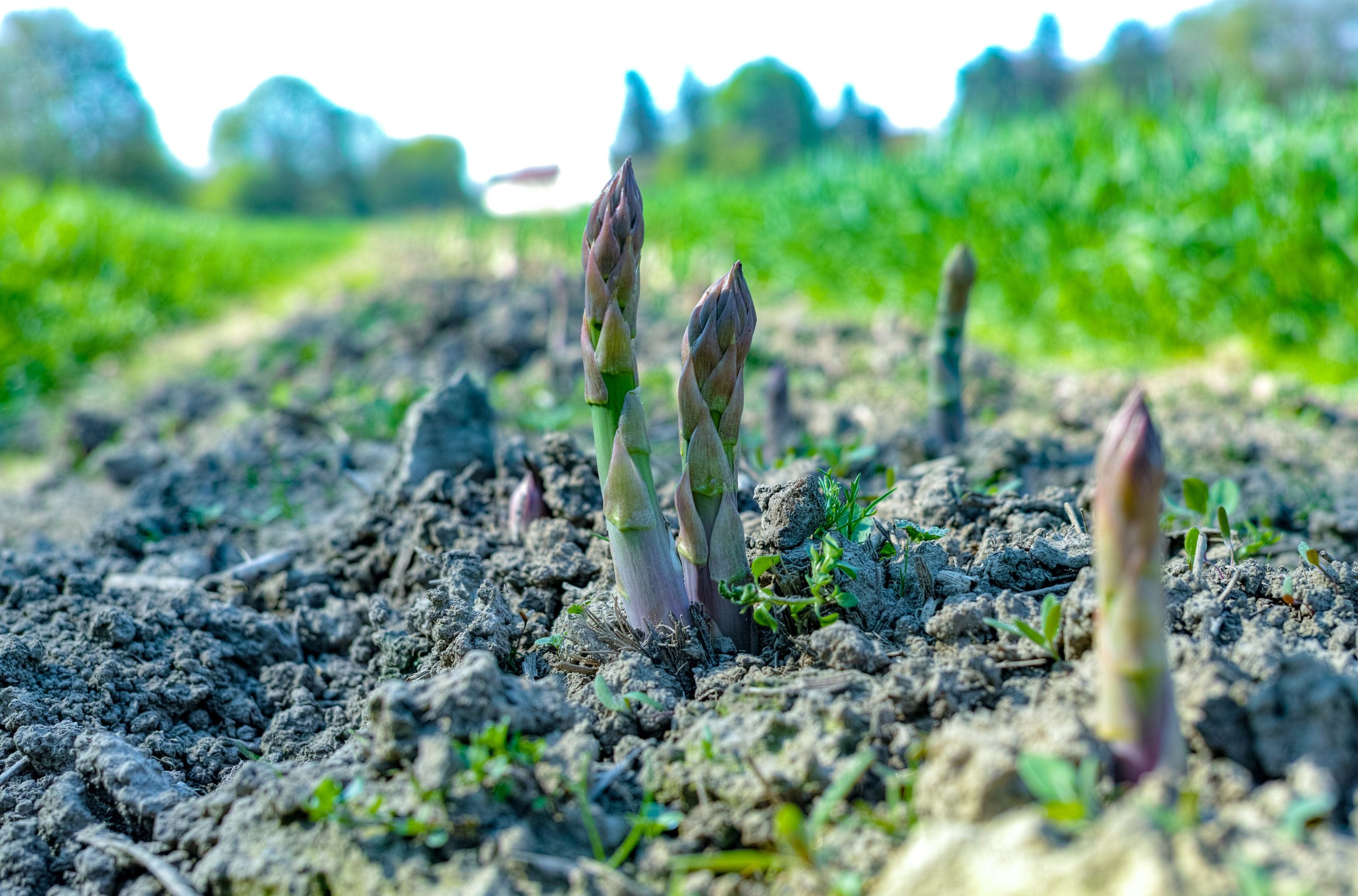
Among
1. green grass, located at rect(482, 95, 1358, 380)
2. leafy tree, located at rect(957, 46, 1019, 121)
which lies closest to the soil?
green grass, located at rect(482, 95, 1358, 380)

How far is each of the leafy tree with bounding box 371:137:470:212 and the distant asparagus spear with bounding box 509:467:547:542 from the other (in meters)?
92.4

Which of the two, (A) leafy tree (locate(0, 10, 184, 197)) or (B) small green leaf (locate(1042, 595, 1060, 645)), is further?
(A) leafy tree (locate(0, 10, 184, 197))

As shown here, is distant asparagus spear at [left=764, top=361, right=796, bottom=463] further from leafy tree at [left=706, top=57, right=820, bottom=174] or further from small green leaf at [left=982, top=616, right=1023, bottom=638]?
leafy tree at [left=706, top=57, right=820, bottom=174]

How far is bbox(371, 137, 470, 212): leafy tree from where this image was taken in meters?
92.7

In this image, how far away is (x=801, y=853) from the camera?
112 cm

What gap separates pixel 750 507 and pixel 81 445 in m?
4.47

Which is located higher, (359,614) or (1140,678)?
(1140,678)

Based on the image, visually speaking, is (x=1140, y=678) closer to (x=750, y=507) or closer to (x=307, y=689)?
(x=750, y=507)

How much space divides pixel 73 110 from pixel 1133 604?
234 feet

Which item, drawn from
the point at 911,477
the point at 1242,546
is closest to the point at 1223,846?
the point at 1242,546

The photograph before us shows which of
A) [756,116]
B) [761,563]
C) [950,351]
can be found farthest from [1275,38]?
[761,563]

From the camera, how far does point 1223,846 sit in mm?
930

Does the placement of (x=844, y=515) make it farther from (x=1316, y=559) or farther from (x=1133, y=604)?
(x=1316, y=559)

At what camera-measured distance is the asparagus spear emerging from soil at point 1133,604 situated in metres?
1.05
